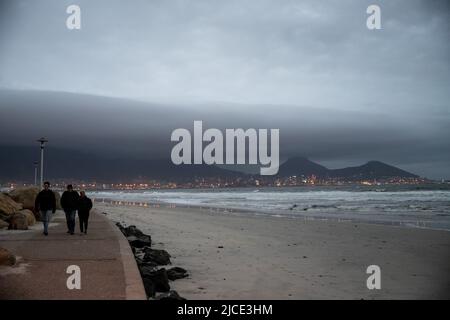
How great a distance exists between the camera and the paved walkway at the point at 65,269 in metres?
5.61

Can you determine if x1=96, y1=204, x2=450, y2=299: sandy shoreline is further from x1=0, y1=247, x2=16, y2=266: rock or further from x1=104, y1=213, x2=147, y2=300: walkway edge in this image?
x1=0, y1=247, x2=16, y2=266: rock

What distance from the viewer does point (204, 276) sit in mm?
8516

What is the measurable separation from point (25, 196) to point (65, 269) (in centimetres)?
1313

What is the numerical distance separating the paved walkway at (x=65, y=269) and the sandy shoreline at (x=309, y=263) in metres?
1.25

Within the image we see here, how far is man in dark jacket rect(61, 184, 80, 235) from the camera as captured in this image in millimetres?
12586

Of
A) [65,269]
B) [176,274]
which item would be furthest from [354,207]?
[65,269]

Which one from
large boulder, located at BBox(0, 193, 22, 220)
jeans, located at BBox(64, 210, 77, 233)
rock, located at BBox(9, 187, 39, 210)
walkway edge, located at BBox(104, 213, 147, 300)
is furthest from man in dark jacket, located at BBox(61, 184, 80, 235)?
rock, located at BBox(9, 187, 39, 210)

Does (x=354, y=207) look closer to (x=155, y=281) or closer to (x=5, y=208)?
(x=5, y=208)

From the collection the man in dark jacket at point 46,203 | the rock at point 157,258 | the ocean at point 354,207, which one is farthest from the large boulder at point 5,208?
the ocean at point 354,207

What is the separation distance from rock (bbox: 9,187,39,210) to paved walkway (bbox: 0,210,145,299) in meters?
7.76

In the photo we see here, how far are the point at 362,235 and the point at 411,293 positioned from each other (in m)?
8.83
